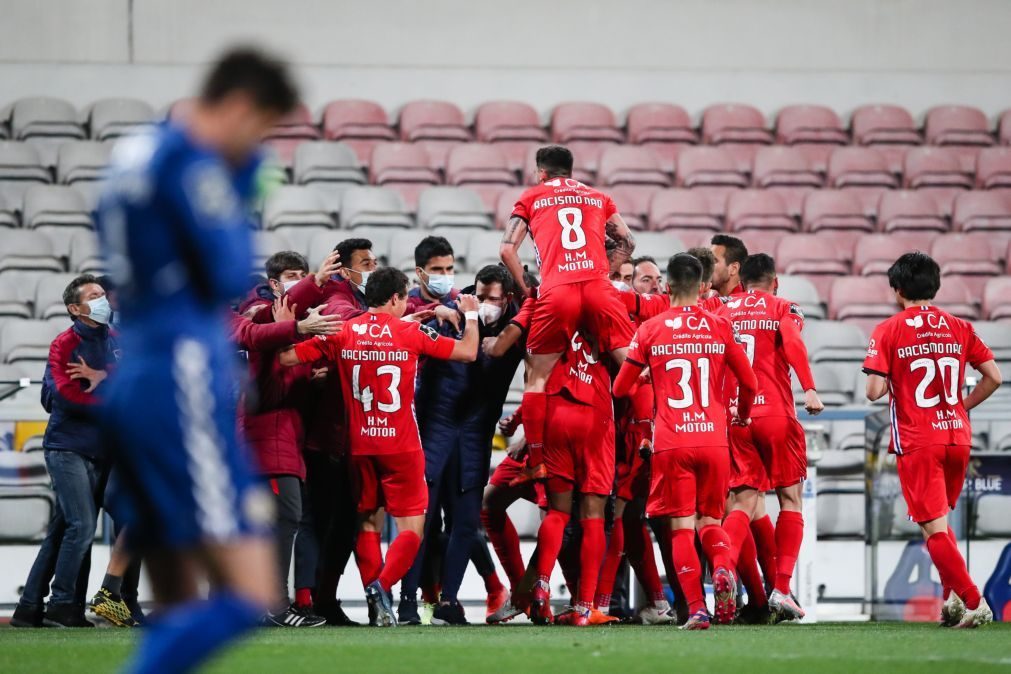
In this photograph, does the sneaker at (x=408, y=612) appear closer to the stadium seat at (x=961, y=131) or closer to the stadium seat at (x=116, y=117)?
the stadium seat at (x=116, y=117)

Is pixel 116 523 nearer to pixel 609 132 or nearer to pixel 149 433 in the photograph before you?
pixel 149 433

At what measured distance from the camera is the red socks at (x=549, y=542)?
314 inches

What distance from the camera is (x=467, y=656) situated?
221 inches

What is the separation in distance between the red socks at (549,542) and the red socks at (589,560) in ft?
0.49

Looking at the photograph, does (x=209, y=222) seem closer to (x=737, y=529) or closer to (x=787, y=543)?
(x=737, y=529)

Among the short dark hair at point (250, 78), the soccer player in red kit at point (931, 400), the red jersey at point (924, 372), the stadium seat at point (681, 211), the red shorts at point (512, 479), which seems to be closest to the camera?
the short dark hair at point (250, 78)

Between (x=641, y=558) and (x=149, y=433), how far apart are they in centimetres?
602

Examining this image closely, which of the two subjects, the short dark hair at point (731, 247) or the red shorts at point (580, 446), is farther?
the short dark hair at point (731, 247)

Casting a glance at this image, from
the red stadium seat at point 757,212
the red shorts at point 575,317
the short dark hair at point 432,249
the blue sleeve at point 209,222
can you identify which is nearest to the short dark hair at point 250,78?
the blue sleeve at point 209,222

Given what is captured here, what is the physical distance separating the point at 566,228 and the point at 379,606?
251 centimetres

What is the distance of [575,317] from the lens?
8250 mm

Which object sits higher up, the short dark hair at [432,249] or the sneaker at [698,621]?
the short dark hair at [432,249]

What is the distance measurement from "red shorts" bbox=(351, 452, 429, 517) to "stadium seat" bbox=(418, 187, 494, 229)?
6.54 meters

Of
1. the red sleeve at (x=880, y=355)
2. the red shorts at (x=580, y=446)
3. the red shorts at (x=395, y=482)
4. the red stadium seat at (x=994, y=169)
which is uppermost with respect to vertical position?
the red stadium seat at (x=994, y=169)
